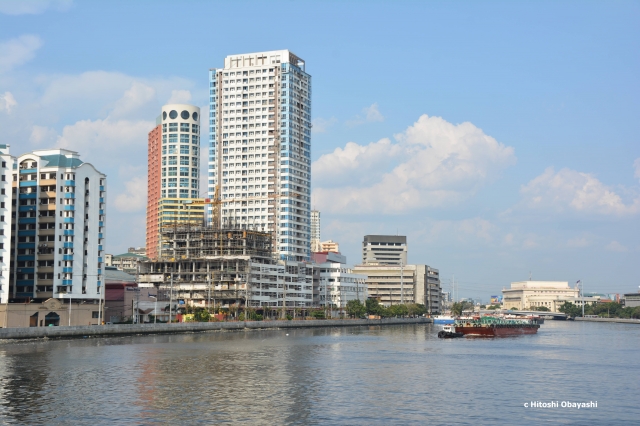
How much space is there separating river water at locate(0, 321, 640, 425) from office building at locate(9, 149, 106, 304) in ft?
137

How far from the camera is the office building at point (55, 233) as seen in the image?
165 meters

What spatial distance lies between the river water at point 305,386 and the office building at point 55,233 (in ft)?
137

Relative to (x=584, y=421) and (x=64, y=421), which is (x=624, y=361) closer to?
(x=584, y=421)

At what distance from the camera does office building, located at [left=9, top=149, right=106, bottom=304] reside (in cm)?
16462

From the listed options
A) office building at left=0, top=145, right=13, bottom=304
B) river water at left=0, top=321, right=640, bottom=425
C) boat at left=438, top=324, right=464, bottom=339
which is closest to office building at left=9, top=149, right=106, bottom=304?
office building at left=0, top=145, right=13, bottom=304

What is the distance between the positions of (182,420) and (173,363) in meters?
40.4

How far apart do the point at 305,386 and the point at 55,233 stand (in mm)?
104612

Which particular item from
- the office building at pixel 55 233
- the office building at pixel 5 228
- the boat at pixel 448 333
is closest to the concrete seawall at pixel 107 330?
the office building at pixel 55 233

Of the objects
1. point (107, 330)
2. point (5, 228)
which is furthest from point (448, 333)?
point (5, 228)

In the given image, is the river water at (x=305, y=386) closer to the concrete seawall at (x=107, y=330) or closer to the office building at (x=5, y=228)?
the concrete seawall at (x=107, y=330)

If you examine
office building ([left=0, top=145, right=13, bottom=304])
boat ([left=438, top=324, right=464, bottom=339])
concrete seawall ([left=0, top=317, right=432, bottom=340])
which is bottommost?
boat ([left=438, top=324, right=464, bottom=339])

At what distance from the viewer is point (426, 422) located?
58562 mm

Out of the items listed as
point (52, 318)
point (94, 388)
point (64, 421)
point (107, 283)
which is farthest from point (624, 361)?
point (107, 283)

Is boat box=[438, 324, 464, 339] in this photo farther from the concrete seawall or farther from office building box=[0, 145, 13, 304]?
office building box=[0, 145, 13, 304]
